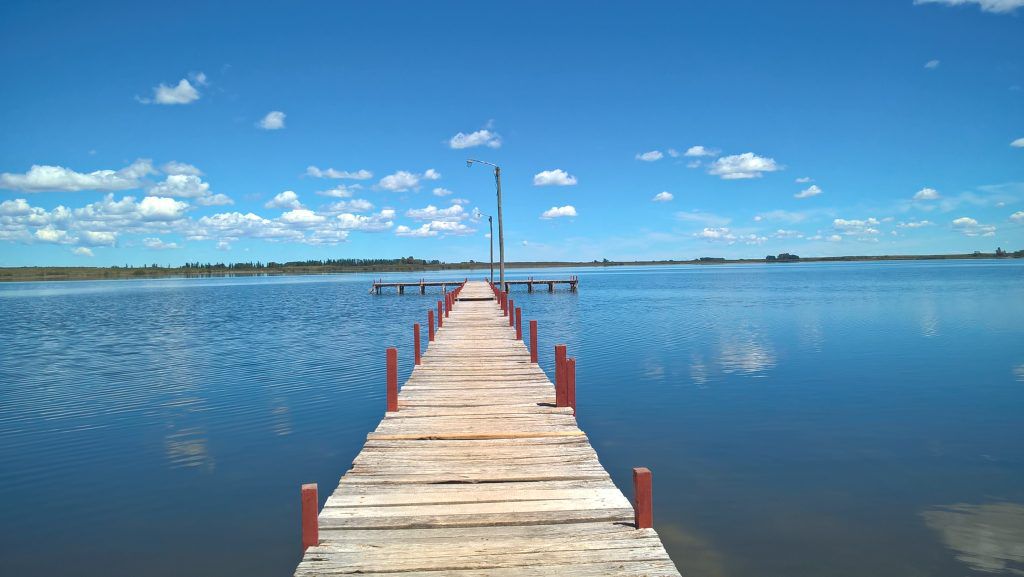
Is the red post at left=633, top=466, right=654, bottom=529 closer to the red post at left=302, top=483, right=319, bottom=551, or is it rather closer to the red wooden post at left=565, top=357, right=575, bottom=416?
the red post at left=302, top=483, right=319, bottom=551

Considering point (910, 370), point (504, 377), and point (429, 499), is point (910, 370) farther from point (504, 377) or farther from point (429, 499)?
point (429, 499)

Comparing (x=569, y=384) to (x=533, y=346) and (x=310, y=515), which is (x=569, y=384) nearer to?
(x=533, y=346)

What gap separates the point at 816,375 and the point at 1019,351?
11.3 m

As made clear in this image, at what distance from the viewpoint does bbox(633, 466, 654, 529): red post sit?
253 inches

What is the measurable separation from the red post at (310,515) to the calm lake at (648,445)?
9.53 feet

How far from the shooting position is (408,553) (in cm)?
623

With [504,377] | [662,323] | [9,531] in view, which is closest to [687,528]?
[504,377]

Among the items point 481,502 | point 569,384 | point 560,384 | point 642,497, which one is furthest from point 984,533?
point 481,502

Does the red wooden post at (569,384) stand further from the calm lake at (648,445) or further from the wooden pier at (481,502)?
the calm lake at (648,445)

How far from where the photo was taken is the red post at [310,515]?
618 centimetres

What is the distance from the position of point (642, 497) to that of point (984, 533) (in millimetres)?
6356

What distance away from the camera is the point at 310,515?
20.4ft

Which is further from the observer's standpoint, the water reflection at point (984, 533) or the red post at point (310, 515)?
the water reflection at point (984, 533)

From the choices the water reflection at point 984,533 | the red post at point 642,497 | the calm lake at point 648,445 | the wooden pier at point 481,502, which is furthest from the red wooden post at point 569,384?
the water reflection at point 984,533
